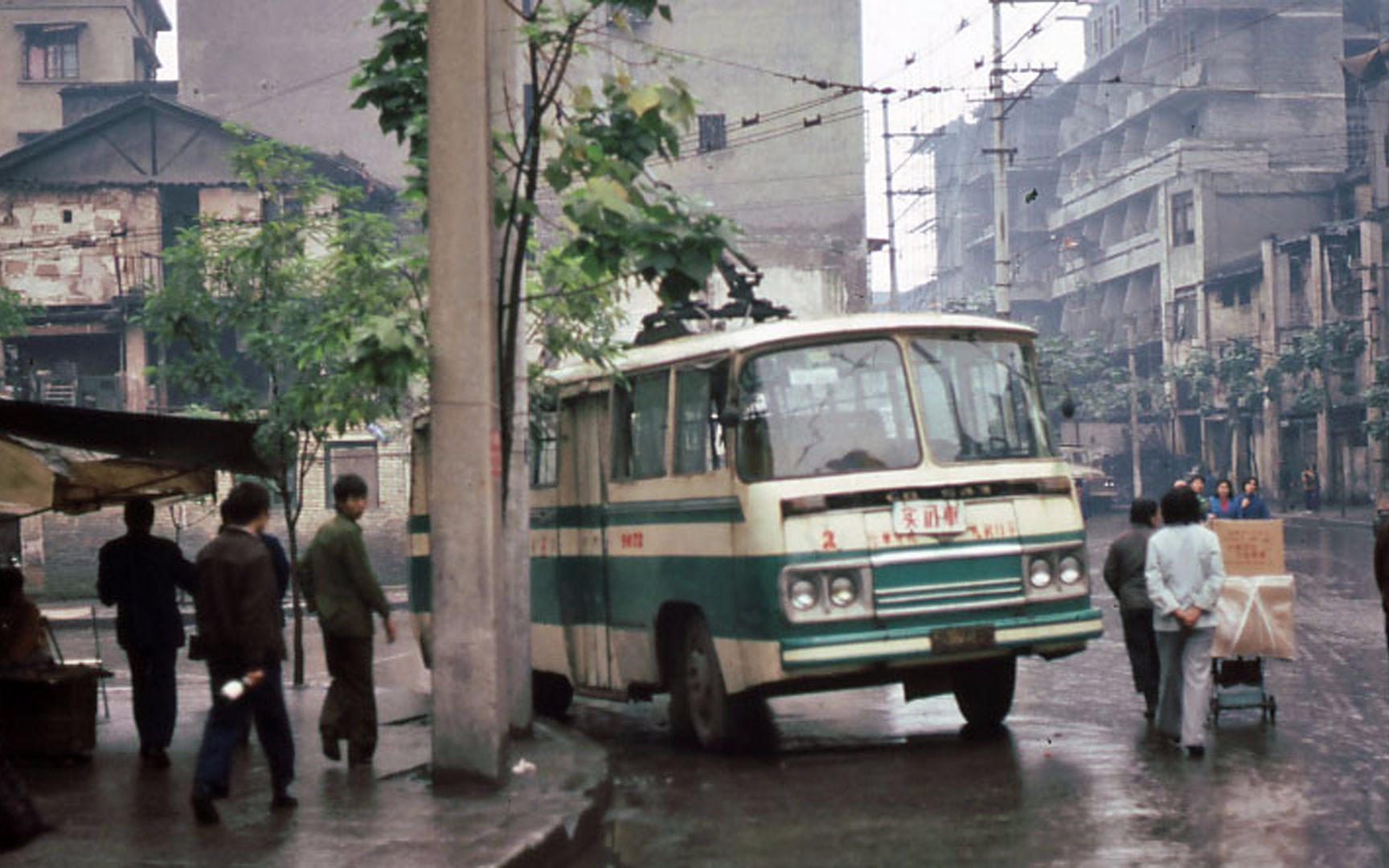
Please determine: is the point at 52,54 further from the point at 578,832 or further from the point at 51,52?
the point at 578,832

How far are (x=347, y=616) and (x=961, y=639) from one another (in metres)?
3.76

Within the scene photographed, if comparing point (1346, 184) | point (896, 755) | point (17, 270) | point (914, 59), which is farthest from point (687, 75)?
point (896, 755)

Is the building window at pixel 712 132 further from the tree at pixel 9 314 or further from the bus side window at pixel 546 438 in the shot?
the bus side window at pixel 546 438

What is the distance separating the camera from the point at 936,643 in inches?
460

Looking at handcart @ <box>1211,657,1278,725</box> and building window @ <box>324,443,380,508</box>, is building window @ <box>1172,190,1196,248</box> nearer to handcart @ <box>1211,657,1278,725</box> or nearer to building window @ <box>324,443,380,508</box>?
building window @ <box>324,443,380,508</box>

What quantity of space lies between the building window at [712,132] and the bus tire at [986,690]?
4443cm

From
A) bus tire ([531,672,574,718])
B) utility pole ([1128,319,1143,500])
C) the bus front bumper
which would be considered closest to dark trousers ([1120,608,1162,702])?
the bus front bumper

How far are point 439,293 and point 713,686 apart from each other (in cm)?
353

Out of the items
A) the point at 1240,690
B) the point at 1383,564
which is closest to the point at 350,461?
the point at 1240,690

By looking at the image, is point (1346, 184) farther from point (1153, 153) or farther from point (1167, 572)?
point (1167, 572)

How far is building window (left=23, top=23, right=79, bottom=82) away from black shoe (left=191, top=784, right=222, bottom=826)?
191ft

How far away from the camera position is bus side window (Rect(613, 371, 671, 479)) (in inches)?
517

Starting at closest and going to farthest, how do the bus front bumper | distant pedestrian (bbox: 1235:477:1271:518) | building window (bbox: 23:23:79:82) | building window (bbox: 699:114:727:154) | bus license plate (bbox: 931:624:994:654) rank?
the bus front bumper
bus license plate (bbox: 931:624:994:654)
distant pedestrian (bbox: 1235:477:1271:518)
building window (bbox: 699:114:727:154)
building window (bbox: 23:23:79:82)

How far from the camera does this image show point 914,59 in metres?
42.4
